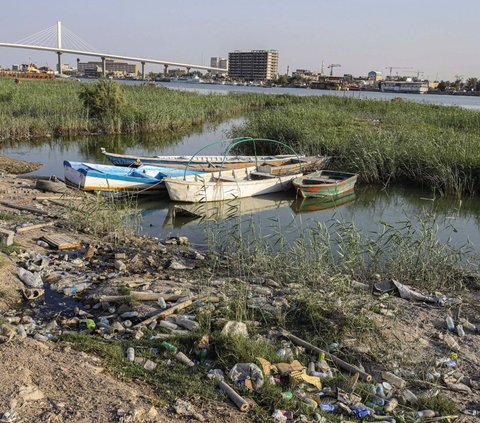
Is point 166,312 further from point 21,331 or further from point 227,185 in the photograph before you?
point 227,185

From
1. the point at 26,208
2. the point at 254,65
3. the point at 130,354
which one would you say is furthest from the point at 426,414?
the point at 254,65

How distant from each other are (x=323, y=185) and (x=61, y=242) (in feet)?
24.4

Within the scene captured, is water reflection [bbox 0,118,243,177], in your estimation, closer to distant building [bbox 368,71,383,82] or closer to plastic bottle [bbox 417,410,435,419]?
plastic bottle [bbox 417,410,435,419]

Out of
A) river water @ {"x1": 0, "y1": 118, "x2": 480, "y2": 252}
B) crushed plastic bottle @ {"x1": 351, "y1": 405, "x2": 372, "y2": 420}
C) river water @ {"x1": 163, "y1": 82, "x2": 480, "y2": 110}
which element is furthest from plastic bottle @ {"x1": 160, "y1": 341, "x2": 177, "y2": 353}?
river water @ {"x1": 163, "y1": 82, "x2": 480, "y2": 110}

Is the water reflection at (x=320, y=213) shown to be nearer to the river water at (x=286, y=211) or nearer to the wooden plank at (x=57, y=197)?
the river water at (x=286, y=211)

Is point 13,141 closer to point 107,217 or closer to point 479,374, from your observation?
point 107,217

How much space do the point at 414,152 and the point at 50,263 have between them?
38.1 feet

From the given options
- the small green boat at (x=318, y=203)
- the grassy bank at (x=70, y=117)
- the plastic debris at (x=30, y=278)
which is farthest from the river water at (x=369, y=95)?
the plastic debris at (x=30, y=278)

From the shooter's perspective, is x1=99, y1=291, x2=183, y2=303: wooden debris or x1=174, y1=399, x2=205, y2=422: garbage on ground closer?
x1=174, y1=399, x2=205, y2=422: garbage on ground

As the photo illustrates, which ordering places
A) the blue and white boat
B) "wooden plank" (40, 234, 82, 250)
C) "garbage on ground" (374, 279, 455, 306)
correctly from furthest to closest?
1. the blue and white boat
2. "wooden plank" (40, 234, 82, 250)
3. "garbage on ground" (374, 279, 455, 306)

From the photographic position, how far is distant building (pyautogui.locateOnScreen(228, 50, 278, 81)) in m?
131

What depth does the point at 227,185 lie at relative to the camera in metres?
12.2

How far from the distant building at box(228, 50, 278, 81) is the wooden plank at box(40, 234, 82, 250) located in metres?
126

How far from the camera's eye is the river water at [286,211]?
991 cm
